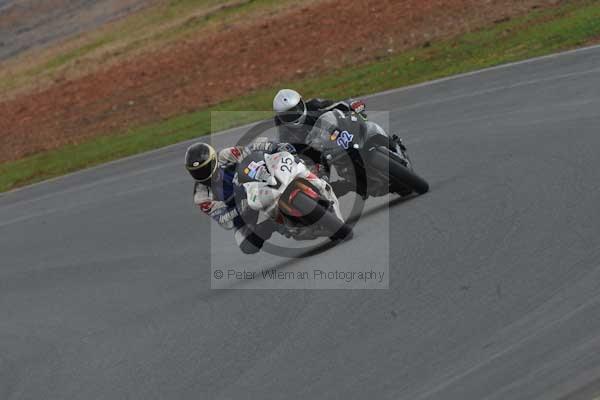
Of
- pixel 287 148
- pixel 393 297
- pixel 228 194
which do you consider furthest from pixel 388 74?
pixel 393 297

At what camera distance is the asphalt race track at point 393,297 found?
20.7 ft

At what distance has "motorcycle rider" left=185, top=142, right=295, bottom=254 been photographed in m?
9.77

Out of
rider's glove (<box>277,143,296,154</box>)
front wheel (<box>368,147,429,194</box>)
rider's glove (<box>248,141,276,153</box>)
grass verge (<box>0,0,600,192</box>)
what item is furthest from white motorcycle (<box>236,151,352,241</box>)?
grass verge (<box>0,0,600,192</box>)

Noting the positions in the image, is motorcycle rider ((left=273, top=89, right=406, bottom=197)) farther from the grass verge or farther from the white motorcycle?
the grass verge

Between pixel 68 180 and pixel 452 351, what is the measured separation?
47.3ft

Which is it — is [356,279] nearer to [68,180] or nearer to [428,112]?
[428,112]

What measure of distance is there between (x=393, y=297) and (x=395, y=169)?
273 cm

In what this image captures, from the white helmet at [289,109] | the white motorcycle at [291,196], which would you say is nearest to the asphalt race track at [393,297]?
the white motorcycle at [291,196]

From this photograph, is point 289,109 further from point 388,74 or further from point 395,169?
point 388,74

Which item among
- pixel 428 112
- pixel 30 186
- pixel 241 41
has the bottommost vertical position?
pixel 241 41

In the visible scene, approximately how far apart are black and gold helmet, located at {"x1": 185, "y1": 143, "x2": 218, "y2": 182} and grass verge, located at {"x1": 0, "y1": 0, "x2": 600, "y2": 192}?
9.75m

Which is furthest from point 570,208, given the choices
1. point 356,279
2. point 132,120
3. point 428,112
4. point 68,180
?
point 132,120

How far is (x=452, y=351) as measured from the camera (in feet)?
20.9

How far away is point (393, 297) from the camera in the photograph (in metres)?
7.73
